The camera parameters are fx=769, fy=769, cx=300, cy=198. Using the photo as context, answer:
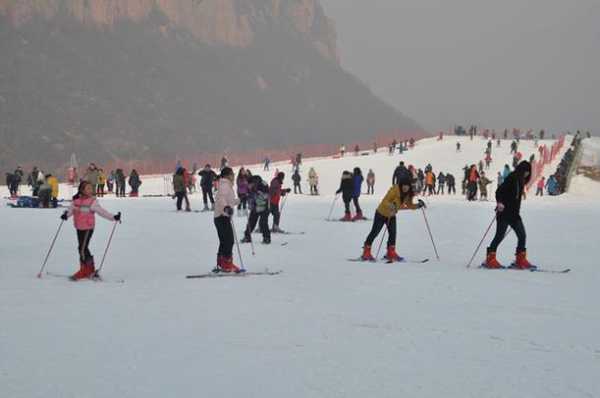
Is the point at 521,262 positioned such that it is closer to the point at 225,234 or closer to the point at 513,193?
the point at 513,193

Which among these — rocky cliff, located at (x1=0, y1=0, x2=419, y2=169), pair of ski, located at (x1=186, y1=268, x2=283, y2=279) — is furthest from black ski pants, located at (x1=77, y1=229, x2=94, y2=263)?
rocky cliff, located at (x1=0, y1=0, x2=419, y2=169)

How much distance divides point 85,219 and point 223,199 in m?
1.74

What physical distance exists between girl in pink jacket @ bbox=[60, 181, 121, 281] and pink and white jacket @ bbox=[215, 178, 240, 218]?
1.28m

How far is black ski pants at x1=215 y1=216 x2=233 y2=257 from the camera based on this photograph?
9922 millimetres

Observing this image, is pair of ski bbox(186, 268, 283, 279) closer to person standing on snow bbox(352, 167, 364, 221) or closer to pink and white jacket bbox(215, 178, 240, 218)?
pink and white jacket bbox(215, 178, 240, 218)

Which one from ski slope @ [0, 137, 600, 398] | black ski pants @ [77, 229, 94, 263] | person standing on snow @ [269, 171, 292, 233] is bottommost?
ski slope @ [0, 137, 600, 398]

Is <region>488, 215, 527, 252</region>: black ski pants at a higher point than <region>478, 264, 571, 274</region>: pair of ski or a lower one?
higher

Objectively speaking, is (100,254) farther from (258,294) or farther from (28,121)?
(28,121)

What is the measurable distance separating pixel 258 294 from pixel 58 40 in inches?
4719

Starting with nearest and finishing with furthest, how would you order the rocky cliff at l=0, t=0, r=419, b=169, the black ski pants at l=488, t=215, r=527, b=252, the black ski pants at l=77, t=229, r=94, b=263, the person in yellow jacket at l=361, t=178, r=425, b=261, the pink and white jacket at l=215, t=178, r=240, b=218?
the black ski pants at l=77, t=229, r=94, b=263 → the pink and white jacket at l=215, t=178, r=240, b=218 → the black ski pants at l=488, t=215, r=527, b=252 → the person in yellow jacket at l=361, t=178, r=425, b=261 → the rocky cliff at l=0, t=0, r=419, b=169

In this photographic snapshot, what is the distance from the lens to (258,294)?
8320mm

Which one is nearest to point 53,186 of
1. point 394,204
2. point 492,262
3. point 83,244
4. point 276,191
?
point 276,191

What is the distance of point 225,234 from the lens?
32.6 feet

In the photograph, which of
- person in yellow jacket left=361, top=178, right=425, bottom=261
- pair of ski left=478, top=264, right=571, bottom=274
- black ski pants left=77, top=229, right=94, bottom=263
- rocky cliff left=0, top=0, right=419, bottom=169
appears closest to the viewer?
black ski pants left=77, top=229, right=94, bottom=263
